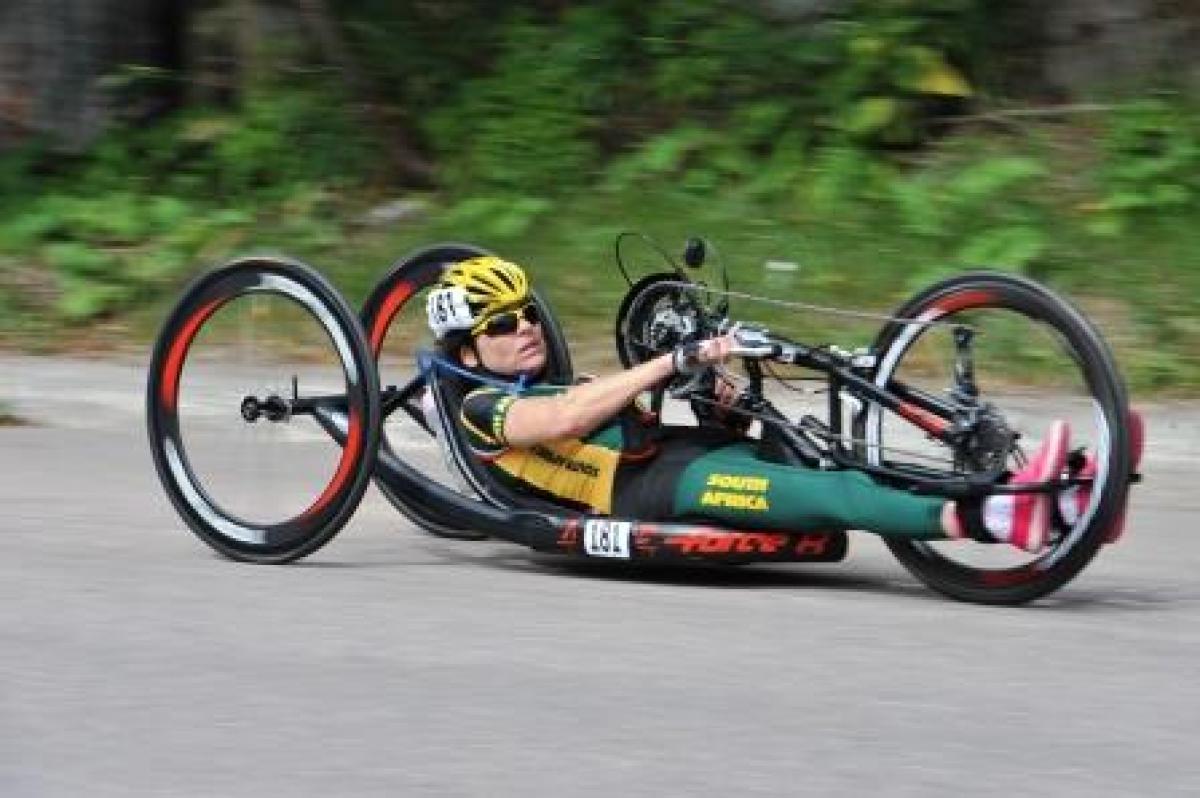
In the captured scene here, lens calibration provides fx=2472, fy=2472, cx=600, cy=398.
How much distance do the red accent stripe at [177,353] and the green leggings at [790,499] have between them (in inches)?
60.7

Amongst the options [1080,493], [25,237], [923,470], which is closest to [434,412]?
Answer: [923,470]

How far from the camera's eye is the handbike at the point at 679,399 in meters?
6.31

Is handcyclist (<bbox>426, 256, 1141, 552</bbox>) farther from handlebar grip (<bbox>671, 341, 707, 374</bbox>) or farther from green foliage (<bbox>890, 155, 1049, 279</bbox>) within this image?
green foliage (<bbox>890, 155, 1049, 279</bbox>)

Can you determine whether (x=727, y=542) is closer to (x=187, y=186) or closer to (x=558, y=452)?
(x=558, y=452)

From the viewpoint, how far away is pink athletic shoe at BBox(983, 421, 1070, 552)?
6.12m

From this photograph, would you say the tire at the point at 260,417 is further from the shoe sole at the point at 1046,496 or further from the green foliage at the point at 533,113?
the green foliage at the point at 533,113

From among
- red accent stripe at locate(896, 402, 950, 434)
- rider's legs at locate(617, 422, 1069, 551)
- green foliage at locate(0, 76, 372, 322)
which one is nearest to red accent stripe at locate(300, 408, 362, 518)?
rider's legs at locate(617, 422, 1069, 551)

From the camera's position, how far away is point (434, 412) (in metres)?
7.07

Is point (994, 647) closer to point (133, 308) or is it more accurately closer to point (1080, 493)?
point (1080, 493)

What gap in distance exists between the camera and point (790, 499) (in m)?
6.42

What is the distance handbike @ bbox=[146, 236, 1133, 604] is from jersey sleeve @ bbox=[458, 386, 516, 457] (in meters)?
0.06

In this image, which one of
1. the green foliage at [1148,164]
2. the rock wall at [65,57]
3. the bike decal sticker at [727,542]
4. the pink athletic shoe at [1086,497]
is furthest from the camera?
the rock wall at [65,57]

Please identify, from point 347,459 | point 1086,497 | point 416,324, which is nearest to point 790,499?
point 1086,497

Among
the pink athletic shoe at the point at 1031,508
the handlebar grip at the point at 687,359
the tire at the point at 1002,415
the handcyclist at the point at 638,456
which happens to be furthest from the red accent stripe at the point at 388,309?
the pink athletic shoe at the point at 1031,508
